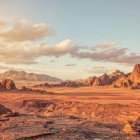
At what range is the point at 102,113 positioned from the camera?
30938 millimetres

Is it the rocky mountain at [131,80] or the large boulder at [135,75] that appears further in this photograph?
the large boulder at [135,75]

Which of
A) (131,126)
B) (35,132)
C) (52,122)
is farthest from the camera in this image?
(52,122)

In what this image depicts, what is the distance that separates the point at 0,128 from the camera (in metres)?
14.6

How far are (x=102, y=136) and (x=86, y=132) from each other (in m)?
0.74

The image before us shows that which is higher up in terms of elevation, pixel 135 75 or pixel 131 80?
pixel 135 75

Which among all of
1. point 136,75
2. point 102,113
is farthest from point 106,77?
point 102,113

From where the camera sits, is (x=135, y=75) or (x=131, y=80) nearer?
(x=135, y=75)

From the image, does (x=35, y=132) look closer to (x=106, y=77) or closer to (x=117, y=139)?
(x=117, y=139)

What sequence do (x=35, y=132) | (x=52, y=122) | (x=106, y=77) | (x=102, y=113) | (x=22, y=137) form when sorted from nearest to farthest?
(x=22, y=137) < (x=35, y=132) < (x=52, y=122) < (x=102, y=113) < (x=106, y=77)

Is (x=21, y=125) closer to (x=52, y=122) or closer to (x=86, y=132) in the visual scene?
(x=52, y=122)

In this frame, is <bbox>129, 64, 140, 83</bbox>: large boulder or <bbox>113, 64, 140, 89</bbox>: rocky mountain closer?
<bbox>113, 64, 140, 89</bbox>: rocky mountain

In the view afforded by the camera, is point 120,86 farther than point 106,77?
No

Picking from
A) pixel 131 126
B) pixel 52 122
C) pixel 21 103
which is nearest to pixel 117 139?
pixel 131 126

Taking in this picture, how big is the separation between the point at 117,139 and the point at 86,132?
1.47 metres
